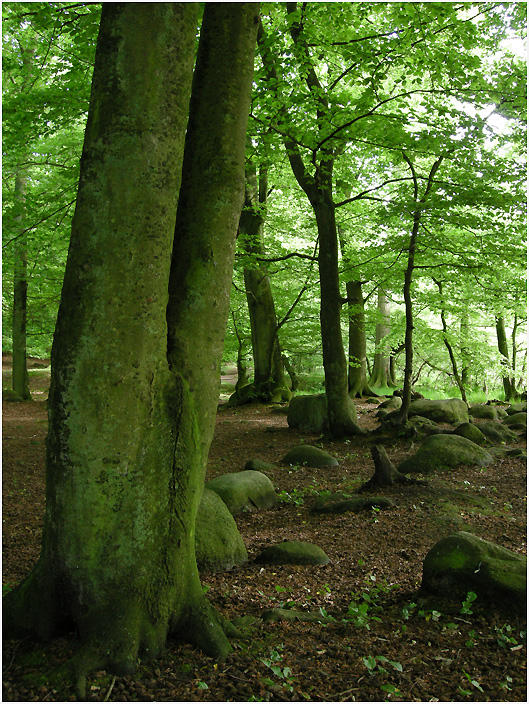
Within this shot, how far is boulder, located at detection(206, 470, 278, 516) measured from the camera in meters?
5.74

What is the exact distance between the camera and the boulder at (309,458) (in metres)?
7.88

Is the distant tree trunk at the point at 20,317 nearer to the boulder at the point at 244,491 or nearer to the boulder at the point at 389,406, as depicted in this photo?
the boulder at the point at 389,406

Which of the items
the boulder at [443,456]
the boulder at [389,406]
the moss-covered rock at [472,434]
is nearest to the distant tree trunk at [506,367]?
the boulder at [389,406]

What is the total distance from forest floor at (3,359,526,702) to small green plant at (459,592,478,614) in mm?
29

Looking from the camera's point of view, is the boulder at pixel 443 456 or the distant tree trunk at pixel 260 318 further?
the distant tree trunk at pixel 260 318

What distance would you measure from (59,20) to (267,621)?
→ 7392mm

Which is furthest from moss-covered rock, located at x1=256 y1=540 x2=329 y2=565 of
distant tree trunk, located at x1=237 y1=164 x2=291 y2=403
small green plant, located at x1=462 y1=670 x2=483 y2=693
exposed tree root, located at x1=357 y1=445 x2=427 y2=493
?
distant tree trunk, located at x1=237 y1=164 x2=291 y2=403

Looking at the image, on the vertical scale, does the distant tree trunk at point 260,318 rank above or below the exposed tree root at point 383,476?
above

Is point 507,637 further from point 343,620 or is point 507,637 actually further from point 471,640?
point 343,620

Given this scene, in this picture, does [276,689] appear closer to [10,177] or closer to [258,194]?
[258,194]

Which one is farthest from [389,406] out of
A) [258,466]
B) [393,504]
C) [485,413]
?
[393,504]

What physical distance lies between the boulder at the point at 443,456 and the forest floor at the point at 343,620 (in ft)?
1.12

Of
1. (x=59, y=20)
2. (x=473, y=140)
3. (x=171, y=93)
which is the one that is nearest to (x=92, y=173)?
(x=171, y=93)

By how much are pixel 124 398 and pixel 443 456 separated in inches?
237
